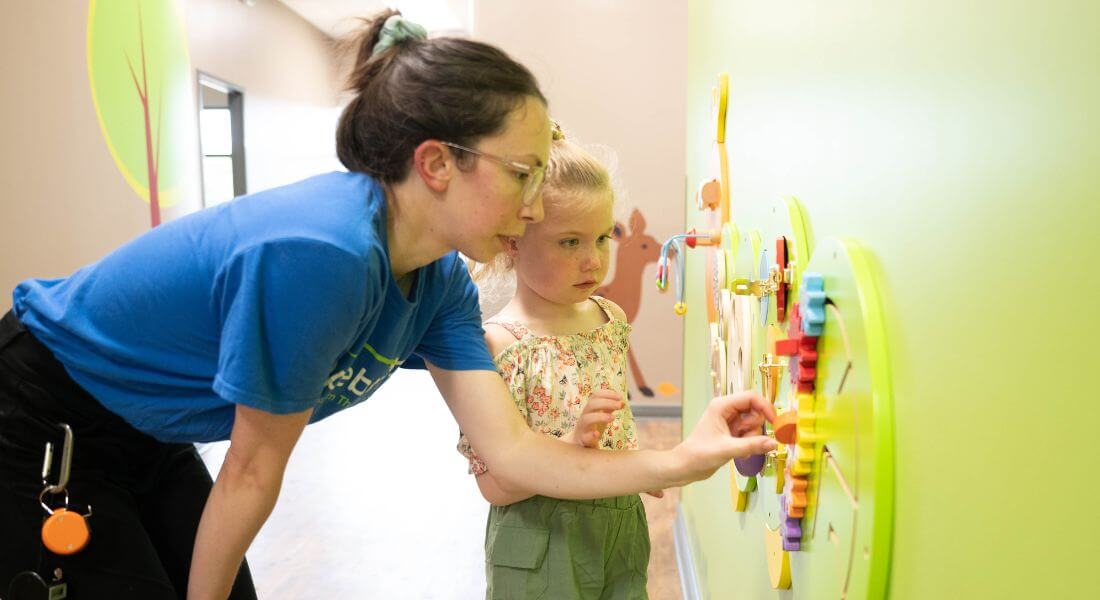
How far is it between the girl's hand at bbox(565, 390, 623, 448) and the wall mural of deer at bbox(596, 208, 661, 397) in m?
3.82

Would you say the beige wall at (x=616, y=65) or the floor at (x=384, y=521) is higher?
the beige wall at (x=616, y=65)

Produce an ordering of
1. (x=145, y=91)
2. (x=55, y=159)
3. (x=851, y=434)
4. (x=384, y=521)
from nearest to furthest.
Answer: (x=851, y=434) < (x=384, y=521) < (x=55, y=159) < (x=145, y=91)

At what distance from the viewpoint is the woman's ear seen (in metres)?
1.05

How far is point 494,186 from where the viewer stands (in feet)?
3.49

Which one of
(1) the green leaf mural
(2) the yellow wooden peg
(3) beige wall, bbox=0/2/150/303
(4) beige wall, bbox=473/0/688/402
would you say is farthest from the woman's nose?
(4) beige wall, bbox=473/0/688/402

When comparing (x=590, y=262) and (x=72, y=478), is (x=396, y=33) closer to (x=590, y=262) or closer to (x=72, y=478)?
(x=590, y=262)

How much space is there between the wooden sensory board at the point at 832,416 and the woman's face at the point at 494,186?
0.32m

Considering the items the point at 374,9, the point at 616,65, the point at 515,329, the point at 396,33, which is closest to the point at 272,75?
the point at 374,9

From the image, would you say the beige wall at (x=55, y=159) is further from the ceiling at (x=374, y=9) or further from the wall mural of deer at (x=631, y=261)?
the ceiling at (x=374, y=9)

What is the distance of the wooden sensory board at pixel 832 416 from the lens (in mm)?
651

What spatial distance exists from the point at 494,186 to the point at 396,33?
263 mm

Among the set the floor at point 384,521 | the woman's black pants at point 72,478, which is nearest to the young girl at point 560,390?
the woman's black pants at point 72,478

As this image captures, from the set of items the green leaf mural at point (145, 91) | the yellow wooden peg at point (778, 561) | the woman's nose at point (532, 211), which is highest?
the green leaf mural at point (145, 91)

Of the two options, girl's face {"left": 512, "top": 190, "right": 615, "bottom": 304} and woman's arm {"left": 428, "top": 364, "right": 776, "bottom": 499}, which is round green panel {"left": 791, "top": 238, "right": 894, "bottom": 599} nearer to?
woman's arm {"left": 428, "top": 364, "right": 776, "bottom": 499}
